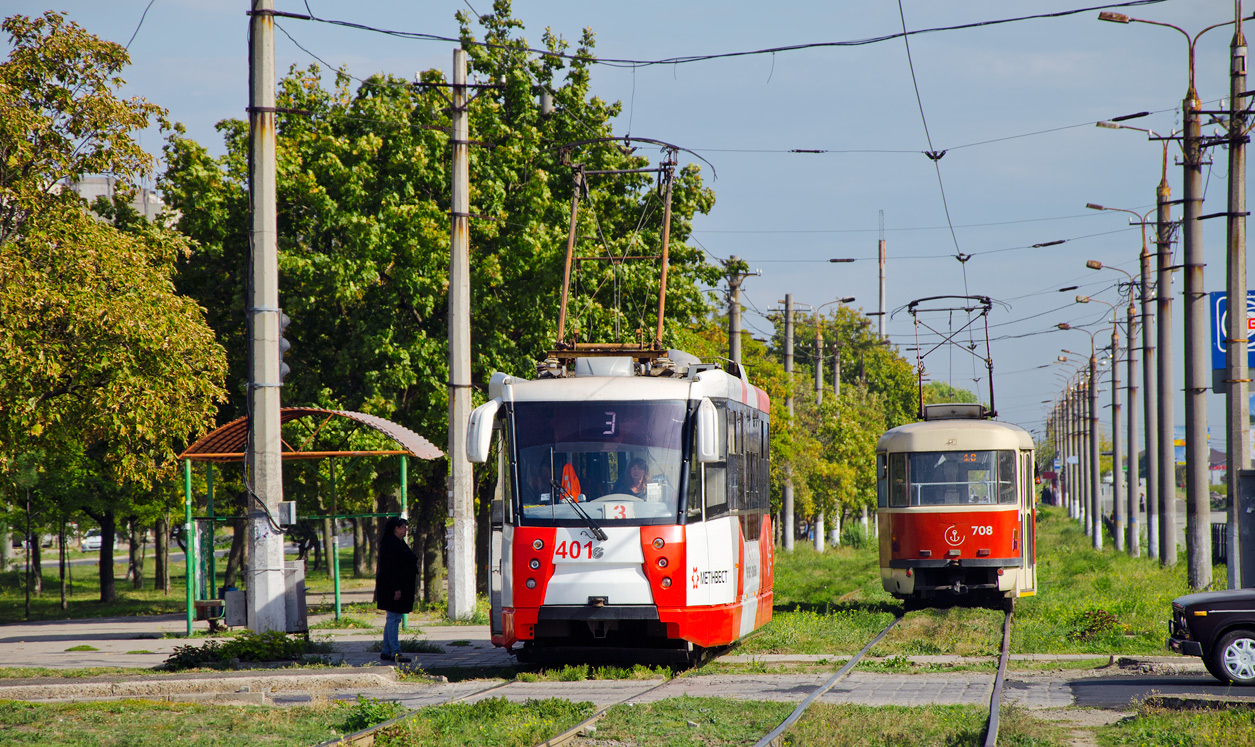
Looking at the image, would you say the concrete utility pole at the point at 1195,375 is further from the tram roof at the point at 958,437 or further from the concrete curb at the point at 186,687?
the concrete curb at the point at 186,687

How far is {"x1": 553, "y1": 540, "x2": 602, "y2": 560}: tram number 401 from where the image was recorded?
533 inches

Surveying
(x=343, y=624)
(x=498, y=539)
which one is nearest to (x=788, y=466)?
(x=343, y=624)

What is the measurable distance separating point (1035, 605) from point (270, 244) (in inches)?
556

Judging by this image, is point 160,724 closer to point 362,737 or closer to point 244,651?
point 362,737

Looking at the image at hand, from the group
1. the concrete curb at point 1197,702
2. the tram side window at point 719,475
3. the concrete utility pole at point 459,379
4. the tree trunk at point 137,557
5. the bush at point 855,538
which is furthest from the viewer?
the bush at point 855,538

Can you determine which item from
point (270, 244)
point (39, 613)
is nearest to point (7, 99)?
point (270, 244)

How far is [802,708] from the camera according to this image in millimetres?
10844

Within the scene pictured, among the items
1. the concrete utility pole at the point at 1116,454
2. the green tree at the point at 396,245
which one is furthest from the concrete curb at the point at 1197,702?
the concrete utility pole at the point at 1116,454

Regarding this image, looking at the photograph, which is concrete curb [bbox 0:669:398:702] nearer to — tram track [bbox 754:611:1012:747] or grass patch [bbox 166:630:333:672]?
grass patch [bbox 166:630:333:672]

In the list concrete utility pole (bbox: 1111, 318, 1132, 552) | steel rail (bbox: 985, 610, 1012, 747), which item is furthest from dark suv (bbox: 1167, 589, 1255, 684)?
concrete utility pole (bbox: 1111, 318, 1132, 552)

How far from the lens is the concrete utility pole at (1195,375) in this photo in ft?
72.5

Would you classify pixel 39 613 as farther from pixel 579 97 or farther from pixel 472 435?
pixel 472 435

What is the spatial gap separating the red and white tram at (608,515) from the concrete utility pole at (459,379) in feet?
20.3

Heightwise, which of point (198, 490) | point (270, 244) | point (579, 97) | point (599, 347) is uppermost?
point (579, 97)
